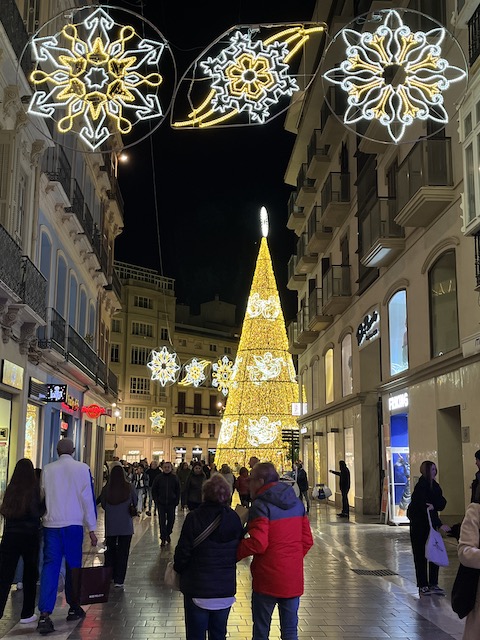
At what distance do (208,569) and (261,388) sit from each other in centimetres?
3132

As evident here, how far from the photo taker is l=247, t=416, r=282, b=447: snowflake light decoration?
35469 mm

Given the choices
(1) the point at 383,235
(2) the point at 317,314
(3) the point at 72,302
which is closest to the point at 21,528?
(1) the point at 383,235

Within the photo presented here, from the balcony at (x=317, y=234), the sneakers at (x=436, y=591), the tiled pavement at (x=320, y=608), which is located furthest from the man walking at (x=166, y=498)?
the balcony at (x=317, y=234)

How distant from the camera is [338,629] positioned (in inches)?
304

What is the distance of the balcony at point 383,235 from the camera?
1878 centimetres

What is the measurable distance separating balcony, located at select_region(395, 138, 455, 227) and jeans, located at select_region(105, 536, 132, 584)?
376 inches

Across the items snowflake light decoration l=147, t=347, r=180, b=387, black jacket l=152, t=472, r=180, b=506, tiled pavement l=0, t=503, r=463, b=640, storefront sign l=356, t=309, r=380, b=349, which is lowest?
tiled pavement l=0, t=503, r=463, b=640

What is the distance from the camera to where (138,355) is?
70.8m

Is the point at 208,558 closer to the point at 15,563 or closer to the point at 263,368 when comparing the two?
the point at 15,563

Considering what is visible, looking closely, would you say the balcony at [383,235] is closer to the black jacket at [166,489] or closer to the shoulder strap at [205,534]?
the black jacket at [166,489]

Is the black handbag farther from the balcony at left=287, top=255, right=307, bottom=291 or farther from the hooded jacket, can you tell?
the balcony at left=287, top=255, right=307, bottom=291

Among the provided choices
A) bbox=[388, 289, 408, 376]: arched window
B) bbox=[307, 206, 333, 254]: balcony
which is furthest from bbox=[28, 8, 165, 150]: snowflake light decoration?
bbox=[307, 206, 333, 254]: balcony

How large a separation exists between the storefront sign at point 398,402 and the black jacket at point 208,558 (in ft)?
46.6

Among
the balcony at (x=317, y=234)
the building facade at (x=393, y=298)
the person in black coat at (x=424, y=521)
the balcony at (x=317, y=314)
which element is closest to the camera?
the person in black coat at (x=424, y=521)
